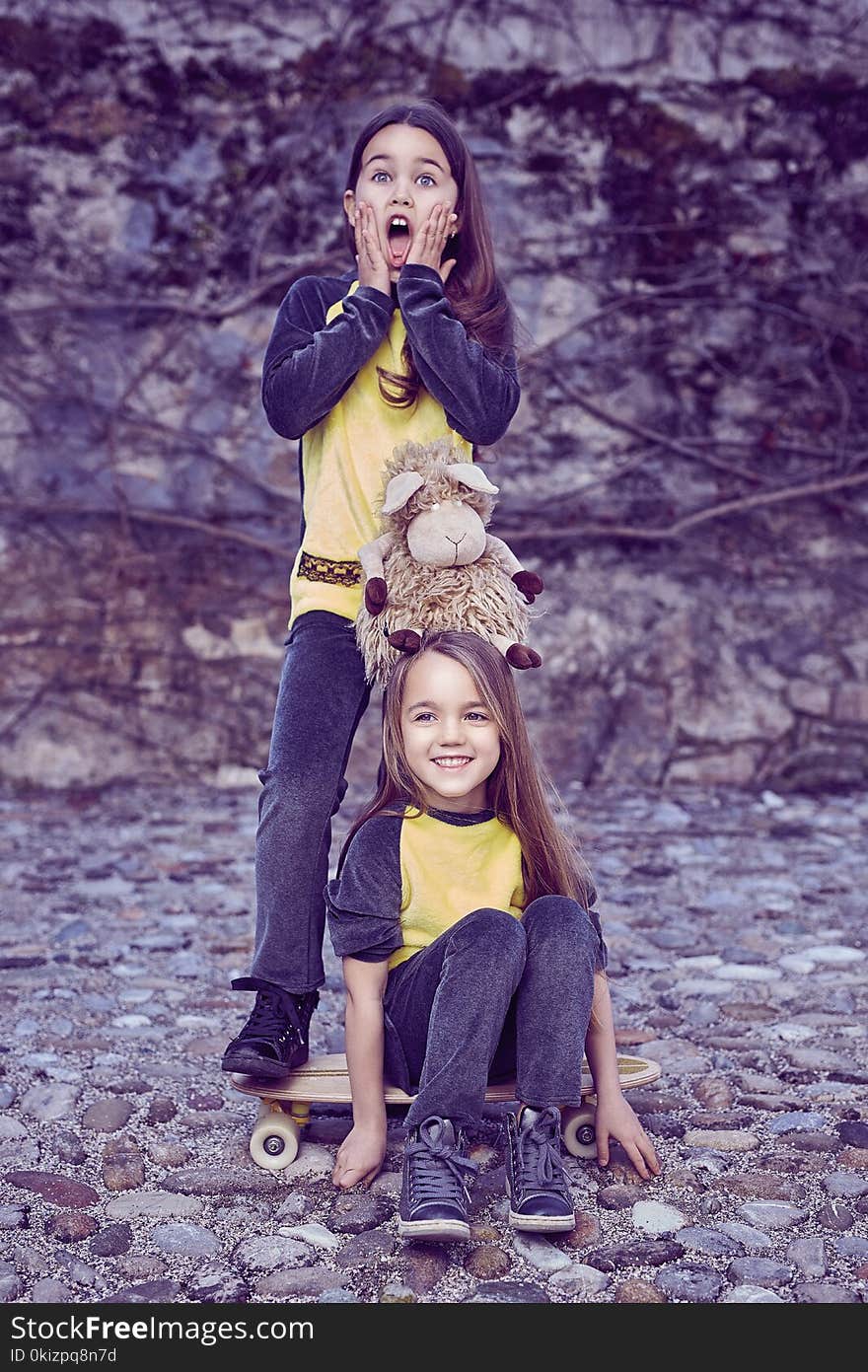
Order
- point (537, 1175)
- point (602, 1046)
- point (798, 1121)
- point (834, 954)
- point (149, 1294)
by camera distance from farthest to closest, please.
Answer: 1. point (834, 954)
2. point (798, 1121)
3. point (602, 1046)
4. point (537, 1175)
5. point (149, 1294)

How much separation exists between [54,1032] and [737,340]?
3957 mm

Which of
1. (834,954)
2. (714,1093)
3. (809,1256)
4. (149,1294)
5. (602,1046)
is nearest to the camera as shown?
(149,1294)

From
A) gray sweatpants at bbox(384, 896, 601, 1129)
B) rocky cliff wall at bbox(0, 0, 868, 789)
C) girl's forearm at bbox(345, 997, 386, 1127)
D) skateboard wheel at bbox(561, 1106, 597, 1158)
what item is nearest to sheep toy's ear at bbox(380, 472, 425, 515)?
gray sweatpants at bbox(384, 896, 601, 1129)

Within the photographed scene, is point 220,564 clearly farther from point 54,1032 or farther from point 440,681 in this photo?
point 440,681

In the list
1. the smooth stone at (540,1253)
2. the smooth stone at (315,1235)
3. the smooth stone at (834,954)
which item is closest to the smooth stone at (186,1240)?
the smooth stone at (315,1235)

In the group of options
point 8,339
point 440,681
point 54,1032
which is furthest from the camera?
point 8,339

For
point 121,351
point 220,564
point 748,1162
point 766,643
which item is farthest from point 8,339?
point 748,1162

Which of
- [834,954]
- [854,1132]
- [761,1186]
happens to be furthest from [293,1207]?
[834,954]

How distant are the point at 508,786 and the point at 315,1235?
756 millimetres

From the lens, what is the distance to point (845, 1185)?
2.09 metres

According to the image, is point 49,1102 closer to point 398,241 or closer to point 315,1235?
point 315,1235

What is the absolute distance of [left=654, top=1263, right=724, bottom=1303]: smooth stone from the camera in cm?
177

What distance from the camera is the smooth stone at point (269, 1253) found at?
1851 mm

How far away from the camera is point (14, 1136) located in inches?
90.0
